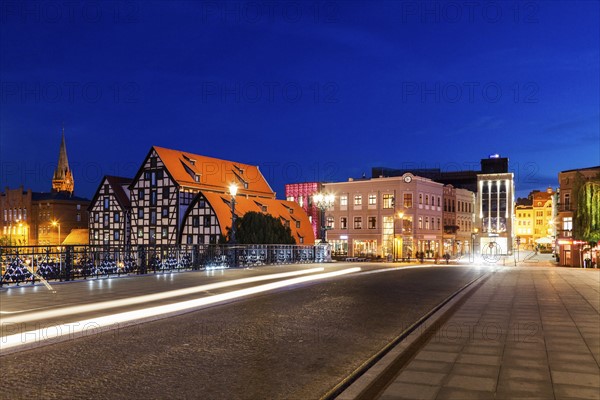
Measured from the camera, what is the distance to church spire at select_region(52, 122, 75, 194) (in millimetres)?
130250

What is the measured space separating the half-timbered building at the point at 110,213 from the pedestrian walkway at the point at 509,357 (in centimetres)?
5589

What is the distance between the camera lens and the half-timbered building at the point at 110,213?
62.5 m

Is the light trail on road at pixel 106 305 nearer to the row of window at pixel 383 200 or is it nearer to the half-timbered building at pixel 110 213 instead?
the row of window at pixel 383 200

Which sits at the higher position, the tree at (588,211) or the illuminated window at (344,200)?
the illuminated window at (344,200)

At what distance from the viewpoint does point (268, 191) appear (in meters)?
69.1

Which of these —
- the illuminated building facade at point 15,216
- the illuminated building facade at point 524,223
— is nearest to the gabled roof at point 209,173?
the illuminated building facade at point 15,216

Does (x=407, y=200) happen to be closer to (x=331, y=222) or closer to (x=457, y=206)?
(x=331, y=222)

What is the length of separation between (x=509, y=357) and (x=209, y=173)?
2205 inches

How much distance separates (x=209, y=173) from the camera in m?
61.6

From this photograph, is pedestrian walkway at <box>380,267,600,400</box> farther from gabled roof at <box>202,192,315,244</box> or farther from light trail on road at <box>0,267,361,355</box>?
gabled roof at <box>202,192,315,244</box>

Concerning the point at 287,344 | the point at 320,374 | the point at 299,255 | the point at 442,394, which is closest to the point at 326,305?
the point at 287,344

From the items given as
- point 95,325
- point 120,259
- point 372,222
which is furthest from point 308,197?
point 95,325

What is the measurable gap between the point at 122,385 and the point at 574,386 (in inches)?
213

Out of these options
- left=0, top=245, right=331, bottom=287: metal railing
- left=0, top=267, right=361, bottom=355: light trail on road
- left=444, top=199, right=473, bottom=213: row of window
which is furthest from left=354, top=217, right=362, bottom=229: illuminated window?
left=0, top=267, right=361, bottom=355: light trail on road
